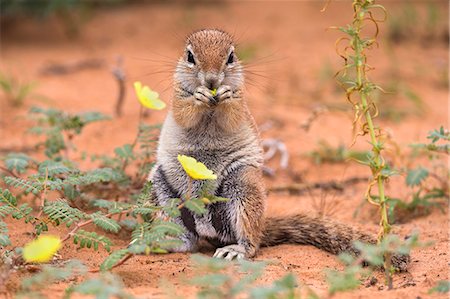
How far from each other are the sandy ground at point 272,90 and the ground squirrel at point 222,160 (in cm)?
16

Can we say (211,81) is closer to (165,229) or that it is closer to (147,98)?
(147,98)

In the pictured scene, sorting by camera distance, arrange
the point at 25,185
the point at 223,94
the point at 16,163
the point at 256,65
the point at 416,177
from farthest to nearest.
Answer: the point at 256,65, the point at 416,177, the point at 16,163, the point at 223,94, the point at 25,185

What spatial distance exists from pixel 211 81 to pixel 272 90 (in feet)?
13.1

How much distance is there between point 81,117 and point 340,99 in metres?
3.87

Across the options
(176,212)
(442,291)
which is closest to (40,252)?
(176,212)

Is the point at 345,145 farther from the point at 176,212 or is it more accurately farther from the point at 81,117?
the point at 176,212

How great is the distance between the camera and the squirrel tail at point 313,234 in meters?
4.76

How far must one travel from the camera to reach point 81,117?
5902mm

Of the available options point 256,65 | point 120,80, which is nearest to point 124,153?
point 256,65

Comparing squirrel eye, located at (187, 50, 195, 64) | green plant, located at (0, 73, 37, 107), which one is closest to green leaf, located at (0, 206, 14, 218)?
squirrel eye, located at (187, 50, 195, 64)

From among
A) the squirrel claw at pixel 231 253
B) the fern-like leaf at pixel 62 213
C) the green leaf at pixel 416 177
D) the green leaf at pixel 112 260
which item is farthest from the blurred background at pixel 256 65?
the green leaf at pixel 112 260

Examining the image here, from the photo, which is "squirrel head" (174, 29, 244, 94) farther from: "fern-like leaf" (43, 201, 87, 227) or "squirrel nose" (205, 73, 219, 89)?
"fern-like leaf" (43, 201, 87, 227)

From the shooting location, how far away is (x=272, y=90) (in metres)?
8.76

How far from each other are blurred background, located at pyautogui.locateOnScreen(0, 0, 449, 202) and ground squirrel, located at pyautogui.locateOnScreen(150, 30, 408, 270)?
960mm
